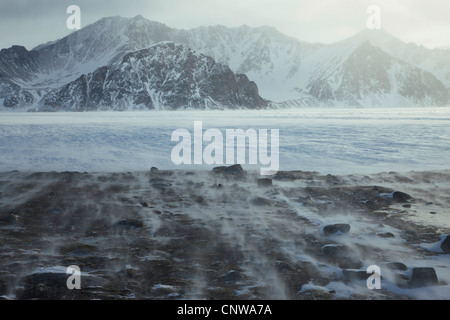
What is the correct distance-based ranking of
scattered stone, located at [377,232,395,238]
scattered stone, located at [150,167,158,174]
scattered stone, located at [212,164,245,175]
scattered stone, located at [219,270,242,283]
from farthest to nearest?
1. scattered stone, located at [150,167,158,174]
2. scattered stone, located at [212,164,245,175]
3. scattered stone, located at [377,232,395,238]
4. scattered stone, located at [219,270,242,283]

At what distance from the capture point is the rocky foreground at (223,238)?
6.52 meters

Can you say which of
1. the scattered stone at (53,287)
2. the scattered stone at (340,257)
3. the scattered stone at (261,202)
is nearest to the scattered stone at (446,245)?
the scattered stone at (340,257)

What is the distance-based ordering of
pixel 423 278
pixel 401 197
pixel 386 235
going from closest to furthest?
pixel 423 278 < pixel 386 235 < pixel 401 197

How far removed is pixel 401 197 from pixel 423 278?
21.2ft

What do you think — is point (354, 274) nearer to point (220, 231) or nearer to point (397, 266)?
point (397, 266)

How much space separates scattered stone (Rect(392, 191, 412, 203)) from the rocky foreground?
1.2 inches

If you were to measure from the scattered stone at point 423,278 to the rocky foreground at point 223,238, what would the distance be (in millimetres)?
17

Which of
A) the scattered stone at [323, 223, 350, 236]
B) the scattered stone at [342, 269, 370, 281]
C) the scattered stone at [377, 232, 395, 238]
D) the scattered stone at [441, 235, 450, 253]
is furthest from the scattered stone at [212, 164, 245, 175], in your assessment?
the scattered stone at [342, 269, 370, 281]

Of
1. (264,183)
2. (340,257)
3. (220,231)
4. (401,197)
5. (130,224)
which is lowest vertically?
(340,257)

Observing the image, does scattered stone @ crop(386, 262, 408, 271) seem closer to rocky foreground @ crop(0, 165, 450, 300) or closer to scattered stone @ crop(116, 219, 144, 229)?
rocky foreground @ crop(0, 165, 450, 300)

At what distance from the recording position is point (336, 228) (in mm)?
9453

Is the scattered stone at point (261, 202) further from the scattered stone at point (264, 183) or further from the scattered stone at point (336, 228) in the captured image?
the scattered stone at point (336, 228)

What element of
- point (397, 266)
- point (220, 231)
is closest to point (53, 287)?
point (220, 231)

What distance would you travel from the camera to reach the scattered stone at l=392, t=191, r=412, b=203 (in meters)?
12.5
